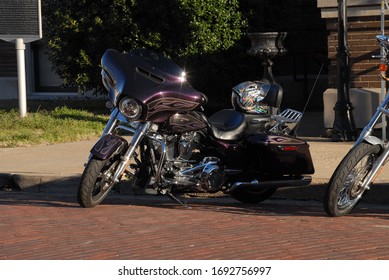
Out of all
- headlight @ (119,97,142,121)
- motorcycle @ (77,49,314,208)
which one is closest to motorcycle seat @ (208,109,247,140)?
motorcycle @ (77,49,314,208)

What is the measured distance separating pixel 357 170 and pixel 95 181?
7.52 ft

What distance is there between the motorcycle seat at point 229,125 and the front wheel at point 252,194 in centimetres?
64

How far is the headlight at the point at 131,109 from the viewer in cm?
870

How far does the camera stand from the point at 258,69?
17812 mm

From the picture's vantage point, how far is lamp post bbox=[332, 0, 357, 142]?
13.1 m

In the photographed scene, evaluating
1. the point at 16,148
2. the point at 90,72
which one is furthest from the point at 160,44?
the point at 16,148

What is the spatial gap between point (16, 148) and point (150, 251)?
6330 mm

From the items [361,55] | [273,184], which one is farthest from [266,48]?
[273,184]

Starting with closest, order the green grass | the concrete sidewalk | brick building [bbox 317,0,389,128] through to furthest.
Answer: the concrete sidewalk, the green grass, brick building [bbox 317,0,389,128]

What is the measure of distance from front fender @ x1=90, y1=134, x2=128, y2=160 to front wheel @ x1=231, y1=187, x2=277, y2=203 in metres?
1.40

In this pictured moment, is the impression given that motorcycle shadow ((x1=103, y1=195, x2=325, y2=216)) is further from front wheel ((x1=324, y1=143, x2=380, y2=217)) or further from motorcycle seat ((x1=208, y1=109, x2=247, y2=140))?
motorcycle seat ((x1=208, y1=109, x2=247, y2=140))

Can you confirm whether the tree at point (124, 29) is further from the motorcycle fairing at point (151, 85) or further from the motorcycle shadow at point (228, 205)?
the motorcycle fairing at point (151, 85)

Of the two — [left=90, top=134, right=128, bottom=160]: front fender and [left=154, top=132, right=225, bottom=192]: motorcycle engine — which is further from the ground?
[left=90, top=134, right=128, bottom=160]: front fender

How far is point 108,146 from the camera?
8633 mm
